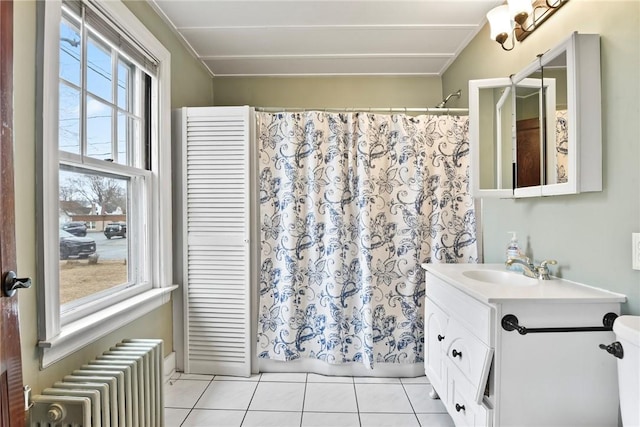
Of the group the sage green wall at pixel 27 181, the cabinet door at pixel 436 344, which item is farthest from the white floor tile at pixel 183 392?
the cabinet door at pixel 436 344

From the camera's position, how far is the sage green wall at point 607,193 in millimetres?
1104

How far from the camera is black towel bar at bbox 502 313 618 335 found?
114 cm

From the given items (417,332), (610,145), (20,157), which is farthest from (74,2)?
(417,332)

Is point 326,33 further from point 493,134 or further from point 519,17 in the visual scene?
point 493,134

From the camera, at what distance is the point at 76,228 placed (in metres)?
1.45

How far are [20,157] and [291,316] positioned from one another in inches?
63.6

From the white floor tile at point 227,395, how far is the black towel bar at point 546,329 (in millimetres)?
1468

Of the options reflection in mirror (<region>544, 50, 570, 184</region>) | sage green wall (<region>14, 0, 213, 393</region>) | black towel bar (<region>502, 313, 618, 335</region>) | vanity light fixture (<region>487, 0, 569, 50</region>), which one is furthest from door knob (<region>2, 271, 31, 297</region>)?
vanity light fixture (<region>487, 0, 569, 50</region>)

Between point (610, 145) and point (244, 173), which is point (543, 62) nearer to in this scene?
point (610, 145)

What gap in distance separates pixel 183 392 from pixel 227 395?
0.92 feet

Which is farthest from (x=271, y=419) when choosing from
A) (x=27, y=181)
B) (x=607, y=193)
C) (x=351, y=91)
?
(x=351, y=91)

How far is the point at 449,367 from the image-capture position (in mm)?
1573

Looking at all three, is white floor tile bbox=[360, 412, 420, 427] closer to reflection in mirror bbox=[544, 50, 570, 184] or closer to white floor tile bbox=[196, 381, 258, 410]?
white floor tile bbox=[196, 381, 258, 410]

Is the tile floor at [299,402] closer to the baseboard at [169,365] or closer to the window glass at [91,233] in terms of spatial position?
the baseboard at [169,365]
